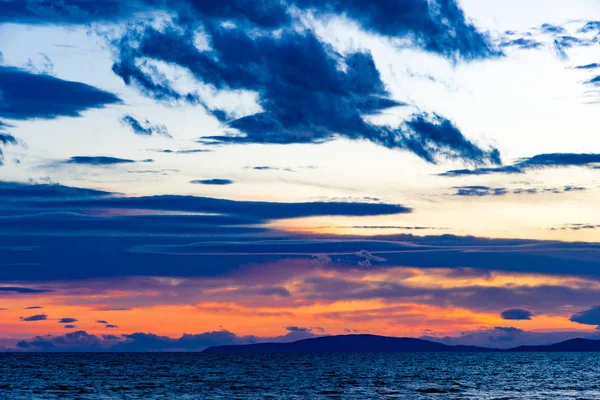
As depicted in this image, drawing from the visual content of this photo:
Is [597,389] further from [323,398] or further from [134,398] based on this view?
[134,398]

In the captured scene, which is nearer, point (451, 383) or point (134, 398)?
point (134, 398)

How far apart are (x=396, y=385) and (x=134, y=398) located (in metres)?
45.4

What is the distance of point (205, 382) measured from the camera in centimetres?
14325

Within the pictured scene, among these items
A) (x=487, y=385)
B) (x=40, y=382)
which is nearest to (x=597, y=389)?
(x=487, y=385)

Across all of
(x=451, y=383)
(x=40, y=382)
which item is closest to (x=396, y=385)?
(x=451, y=383)

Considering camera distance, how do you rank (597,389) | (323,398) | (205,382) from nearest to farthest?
(323,398) → (597,389) → (205,382)

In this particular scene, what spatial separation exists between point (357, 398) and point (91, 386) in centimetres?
4767

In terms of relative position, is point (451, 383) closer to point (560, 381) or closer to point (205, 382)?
point (560, 381)

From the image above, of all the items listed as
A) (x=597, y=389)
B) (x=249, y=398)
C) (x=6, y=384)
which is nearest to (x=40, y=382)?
(x=6, y=384)

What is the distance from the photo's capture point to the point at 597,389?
126m

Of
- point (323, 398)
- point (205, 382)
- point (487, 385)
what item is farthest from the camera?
point (205, 382)

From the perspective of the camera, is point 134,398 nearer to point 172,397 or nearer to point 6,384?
point 172,397

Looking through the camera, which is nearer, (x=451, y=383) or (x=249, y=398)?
(x=249, y=398)

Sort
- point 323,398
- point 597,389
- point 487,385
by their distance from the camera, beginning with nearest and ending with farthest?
point 323,398 < point 597,389 < point 487,385
